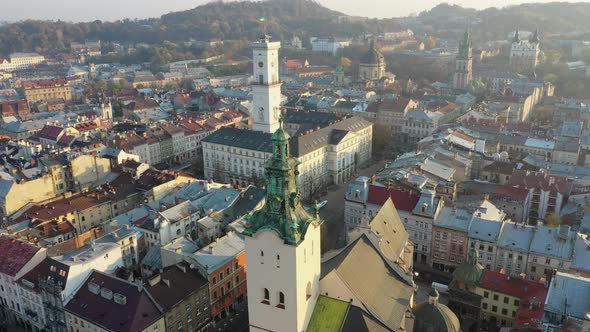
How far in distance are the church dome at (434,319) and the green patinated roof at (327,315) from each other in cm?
838

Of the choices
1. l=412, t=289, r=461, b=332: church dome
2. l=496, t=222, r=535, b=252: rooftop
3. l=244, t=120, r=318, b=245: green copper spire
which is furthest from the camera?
l=496, t=222, r=535, b=252: rooftop

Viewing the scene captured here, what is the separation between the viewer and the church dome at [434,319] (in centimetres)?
3772

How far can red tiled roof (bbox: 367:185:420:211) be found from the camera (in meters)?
60.8

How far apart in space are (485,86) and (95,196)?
127 meters

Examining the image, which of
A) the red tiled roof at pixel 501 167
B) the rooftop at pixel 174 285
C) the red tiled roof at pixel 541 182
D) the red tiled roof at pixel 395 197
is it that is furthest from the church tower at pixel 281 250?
the red tiled roof at pixel 501 167

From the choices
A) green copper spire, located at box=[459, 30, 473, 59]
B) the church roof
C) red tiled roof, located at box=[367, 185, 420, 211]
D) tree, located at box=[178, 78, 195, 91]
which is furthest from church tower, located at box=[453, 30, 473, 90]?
the church roof

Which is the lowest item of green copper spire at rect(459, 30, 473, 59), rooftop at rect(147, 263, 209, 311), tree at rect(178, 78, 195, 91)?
rooftop at rect(147, 263, 209, 311)

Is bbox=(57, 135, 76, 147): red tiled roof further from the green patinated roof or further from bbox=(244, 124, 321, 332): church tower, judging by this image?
the green patinated roof

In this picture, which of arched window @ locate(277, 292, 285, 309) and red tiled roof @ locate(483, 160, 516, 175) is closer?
arched window @ locate(277, 292, 285, 309)

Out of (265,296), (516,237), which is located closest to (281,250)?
(265,296)

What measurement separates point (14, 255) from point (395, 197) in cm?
4290

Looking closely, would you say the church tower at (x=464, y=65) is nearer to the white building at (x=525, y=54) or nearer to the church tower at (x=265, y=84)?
the white building at (x=525, y=54)

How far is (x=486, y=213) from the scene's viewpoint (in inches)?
2323

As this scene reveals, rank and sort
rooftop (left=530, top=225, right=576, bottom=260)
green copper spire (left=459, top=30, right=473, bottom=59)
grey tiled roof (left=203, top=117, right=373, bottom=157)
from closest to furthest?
rooftop (left=530, top=225, right=576, bottom=260) < grey tiled roof (left=203, top=117, right=373, bottom=157) < green copper spire (left=459, top=30, right=473, bottom=59)
